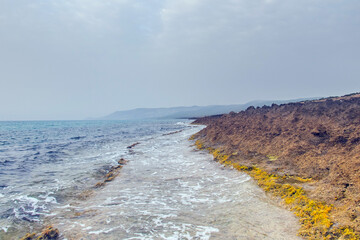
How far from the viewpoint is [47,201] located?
8977 mm

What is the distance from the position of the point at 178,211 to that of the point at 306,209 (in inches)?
148

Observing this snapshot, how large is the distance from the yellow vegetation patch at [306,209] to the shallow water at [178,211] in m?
0.30

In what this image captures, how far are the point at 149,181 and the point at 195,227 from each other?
5240mm

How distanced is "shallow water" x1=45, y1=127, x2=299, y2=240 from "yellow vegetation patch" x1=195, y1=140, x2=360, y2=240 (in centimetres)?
30

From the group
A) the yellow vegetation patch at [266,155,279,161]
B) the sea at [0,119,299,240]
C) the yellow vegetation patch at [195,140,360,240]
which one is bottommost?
the sea at [0,119,299,240]

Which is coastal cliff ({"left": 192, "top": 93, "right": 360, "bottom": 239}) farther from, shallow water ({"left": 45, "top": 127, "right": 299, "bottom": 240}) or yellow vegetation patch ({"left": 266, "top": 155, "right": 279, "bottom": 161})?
shallow water ({"left": 45, "top": 127, "right": 299, "bottom": 240})

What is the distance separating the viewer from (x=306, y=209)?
21.2 ft

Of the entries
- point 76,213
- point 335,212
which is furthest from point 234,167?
point 76,213

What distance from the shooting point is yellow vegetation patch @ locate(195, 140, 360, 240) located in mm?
5137

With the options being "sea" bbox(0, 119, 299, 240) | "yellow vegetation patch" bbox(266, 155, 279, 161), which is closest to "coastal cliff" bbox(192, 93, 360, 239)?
"yellow vegetation patch" bbox(266, 155, 279, 161)

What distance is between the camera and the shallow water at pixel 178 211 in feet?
19.6

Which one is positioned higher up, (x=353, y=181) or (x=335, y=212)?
(x=353, y=181)

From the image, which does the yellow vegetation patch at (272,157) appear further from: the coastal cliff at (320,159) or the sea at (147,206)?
the sea at (147,206)

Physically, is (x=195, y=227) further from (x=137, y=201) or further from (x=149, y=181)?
(x=149, y=181)
